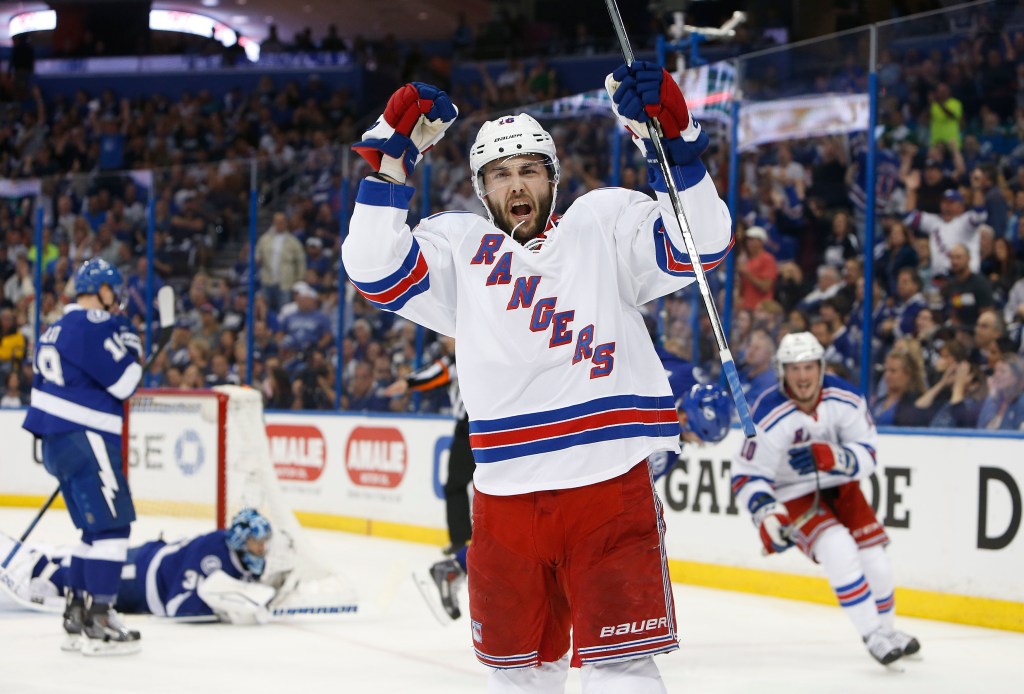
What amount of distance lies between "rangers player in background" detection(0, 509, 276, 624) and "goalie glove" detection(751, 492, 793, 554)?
2.01m

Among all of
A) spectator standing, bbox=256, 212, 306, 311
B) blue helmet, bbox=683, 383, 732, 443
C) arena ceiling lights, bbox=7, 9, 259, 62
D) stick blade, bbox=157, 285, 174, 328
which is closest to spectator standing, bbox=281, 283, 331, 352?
spectator standing, bbox=256, 212, 306, 311

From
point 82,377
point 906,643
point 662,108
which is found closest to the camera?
point 662,108

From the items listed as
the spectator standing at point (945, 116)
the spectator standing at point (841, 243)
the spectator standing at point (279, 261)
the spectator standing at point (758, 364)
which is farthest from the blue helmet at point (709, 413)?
the spectator standing at point (279, 261)

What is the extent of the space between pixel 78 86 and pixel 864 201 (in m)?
14.1

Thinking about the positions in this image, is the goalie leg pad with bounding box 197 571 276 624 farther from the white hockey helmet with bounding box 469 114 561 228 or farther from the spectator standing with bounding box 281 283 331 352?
the spectator standing with bounding box 281 283 331 352

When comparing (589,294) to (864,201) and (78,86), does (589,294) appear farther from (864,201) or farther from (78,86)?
(78,86)

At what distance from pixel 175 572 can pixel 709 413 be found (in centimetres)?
250

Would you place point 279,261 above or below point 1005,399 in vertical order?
above

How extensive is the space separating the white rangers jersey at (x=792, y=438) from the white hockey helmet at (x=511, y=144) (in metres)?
2.56

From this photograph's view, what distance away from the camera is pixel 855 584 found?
4.66m

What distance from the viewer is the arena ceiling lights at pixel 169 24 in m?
18.5

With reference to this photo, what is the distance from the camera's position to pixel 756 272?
23.4 feet

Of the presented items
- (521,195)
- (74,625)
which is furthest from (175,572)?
(521,195)

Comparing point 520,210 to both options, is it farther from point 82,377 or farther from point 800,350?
point 82,377
